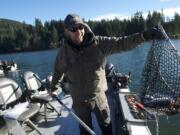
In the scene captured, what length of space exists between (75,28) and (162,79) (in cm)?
162

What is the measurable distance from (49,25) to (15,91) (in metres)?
117

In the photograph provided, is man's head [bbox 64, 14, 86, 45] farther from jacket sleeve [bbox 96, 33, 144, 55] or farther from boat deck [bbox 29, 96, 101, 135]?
boat deck [bbox 29, 96, 101, 135]

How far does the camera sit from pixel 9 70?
155 ft

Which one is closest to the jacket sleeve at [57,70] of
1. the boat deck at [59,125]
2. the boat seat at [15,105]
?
the boat seat at [15,105]

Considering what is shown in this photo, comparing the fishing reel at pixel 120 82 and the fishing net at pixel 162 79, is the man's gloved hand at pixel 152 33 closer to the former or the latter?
the fishing net at pixel 162 79

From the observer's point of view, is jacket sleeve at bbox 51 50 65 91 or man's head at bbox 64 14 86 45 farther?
jacket sleeve at bbox 51 50 65 91

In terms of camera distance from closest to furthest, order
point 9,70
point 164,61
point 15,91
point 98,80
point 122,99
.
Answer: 1. point 98,80
2. point 164,61
3. point 122,99
4. point 15,91
5. point 9,70

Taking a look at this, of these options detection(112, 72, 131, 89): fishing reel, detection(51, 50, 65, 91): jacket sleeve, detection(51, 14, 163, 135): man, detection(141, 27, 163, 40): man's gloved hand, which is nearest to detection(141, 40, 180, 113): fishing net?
detection(141, 27, 163, 40): man's gloved hand

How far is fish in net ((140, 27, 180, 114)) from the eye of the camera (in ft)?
17.1

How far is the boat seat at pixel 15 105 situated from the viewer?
19.3ft

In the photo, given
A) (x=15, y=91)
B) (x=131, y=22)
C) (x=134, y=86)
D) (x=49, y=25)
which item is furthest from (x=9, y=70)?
(x=49, y=25)

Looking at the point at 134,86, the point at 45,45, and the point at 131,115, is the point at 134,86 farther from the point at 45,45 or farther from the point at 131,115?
the point at 45,45

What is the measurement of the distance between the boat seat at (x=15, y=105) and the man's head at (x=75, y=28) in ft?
5.58

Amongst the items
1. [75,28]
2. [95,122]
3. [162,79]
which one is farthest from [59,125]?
[75,28]
